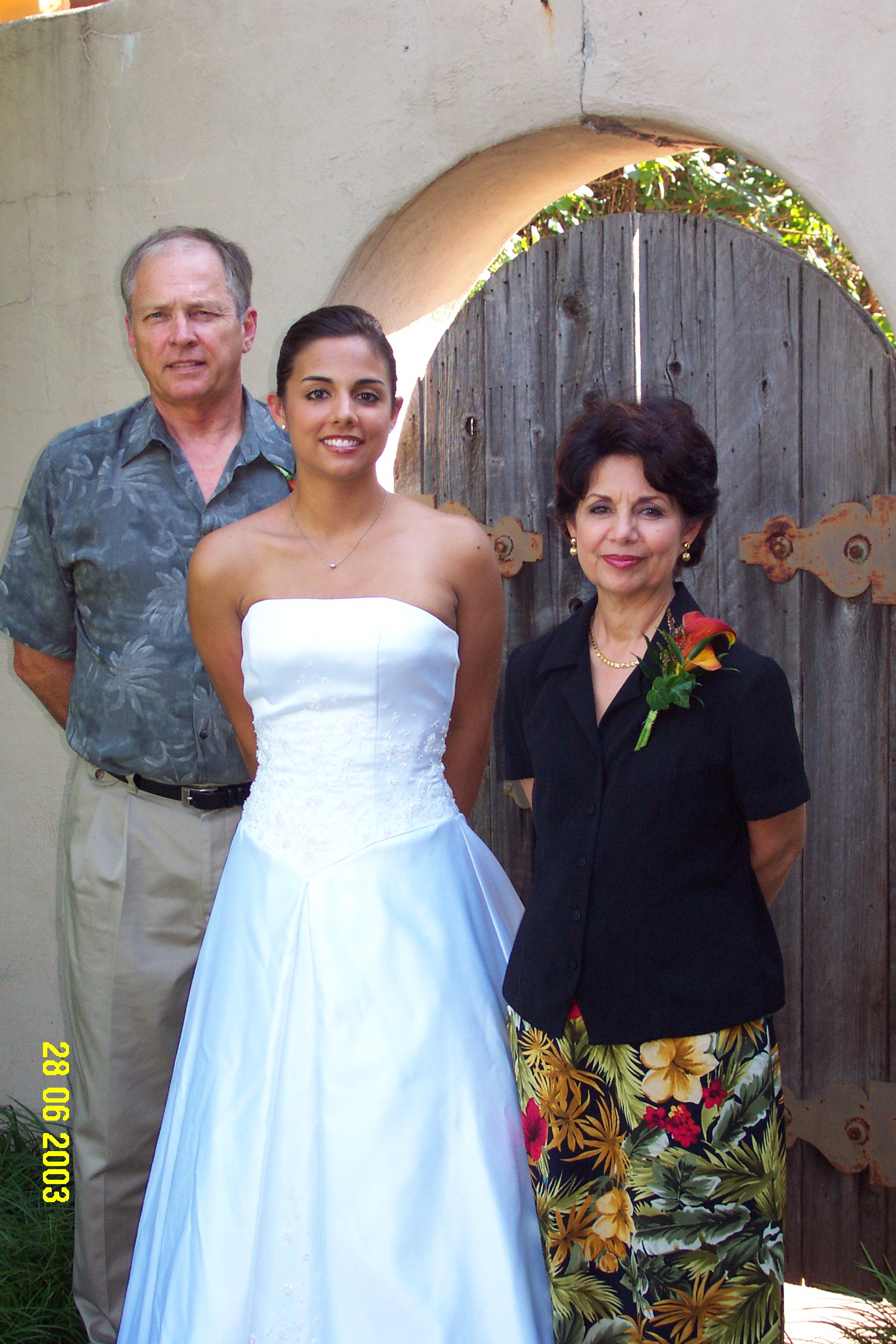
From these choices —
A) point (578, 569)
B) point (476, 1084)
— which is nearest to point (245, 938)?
point (476, 1084)

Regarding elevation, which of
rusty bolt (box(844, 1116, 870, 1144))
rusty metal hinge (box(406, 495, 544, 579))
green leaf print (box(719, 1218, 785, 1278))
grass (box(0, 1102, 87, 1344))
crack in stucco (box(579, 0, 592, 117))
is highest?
crack in stucco (box(579, 0, 592, 117))

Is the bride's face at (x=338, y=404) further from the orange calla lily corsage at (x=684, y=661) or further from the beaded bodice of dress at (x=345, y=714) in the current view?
the orange calla lily corsage at (x=684, y=661)

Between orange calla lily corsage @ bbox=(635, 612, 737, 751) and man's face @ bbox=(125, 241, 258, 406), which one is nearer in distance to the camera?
orange calla lily corsage @ bbox=(635, 612, 737, 751)

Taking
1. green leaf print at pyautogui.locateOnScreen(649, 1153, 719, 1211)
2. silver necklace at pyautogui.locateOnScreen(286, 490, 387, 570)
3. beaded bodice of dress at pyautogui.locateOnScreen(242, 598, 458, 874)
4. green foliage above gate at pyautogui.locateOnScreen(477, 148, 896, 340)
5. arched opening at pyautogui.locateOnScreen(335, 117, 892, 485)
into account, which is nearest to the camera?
green leaf print at pyautogui.locateOnScreen(649, 1153, 719, 1211)

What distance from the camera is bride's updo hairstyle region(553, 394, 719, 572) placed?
176 centimetres

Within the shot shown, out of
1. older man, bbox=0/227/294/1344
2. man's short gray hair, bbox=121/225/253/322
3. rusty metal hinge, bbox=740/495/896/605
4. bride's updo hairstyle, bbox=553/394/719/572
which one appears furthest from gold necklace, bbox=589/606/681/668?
man's short gray hair, bbox=121/225/253/322

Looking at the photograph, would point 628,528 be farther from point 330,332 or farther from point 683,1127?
point 683,1127

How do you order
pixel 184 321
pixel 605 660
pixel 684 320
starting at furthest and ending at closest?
pixel 684 320, pixel 184 321, pixel 605 660

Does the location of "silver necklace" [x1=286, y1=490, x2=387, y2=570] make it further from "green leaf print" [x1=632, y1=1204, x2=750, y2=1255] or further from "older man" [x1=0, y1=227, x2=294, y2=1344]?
"green leaf print" [x1=632, y1=1204, x2=750, y2=1255]

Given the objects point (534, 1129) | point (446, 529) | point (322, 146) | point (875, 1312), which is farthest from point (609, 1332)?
point (322, 146)

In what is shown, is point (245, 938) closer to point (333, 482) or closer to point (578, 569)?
point (333, 482)

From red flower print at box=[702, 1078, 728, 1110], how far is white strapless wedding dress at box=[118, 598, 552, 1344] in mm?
383

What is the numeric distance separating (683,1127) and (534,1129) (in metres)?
0.26

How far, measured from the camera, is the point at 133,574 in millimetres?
2373
